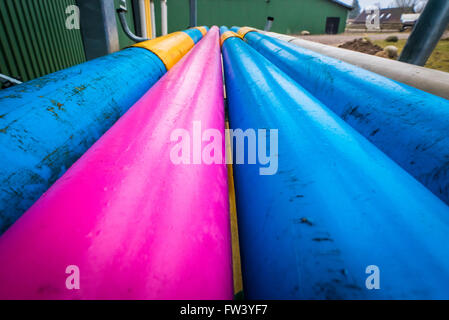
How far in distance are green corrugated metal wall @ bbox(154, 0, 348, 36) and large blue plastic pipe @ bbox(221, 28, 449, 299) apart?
1006 centimetres

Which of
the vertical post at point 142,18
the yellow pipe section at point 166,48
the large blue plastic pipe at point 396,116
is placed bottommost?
the large blue plastic pipe at point 396,116

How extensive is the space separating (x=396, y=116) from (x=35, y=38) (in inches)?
119

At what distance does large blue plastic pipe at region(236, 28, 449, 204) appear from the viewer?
0.63m

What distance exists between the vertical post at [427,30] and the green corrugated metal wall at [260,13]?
29.7ft

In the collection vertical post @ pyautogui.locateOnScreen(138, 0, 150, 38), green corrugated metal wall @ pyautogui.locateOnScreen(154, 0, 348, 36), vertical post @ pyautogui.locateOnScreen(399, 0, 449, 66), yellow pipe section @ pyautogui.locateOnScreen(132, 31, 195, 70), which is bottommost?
yellow pipe section @ pyautogui.locateOnScreen(132, 31, 195, 70)

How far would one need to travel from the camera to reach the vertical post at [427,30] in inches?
69.8

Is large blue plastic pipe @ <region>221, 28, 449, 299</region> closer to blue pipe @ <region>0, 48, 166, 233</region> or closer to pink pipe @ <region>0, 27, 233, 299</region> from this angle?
pink pipe @ <region>0, 27, 233, 299</region>

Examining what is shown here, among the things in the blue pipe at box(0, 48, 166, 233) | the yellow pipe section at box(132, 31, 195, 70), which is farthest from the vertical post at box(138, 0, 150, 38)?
the blue pipe at box(0, 48, 166, 233)

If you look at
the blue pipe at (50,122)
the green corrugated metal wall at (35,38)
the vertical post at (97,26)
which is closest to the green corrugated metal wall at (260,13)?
the vertical post at (97,26)

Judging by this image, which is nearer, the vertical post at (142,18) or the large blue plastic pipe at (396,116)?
the large blue plastic pipe at (396,116)

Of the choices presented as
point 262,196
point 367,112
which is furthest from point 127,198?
point 367,112

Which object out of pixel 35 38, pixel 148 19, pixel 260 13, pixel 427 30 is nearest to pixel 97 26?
pixel 35 38

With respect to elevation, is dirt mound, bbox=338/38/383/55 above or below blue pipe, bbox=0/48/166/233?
above

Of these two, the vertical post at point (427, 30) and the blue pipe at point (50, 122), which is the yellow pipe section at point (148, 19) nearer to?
the blue pipe at point (50, 122)
